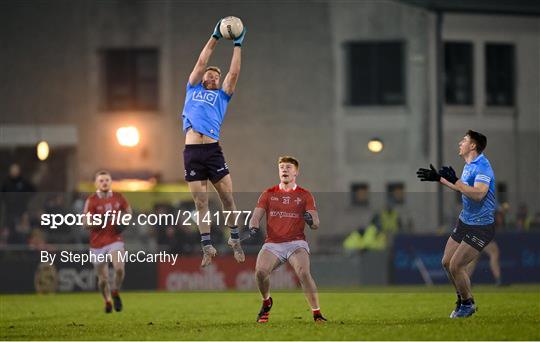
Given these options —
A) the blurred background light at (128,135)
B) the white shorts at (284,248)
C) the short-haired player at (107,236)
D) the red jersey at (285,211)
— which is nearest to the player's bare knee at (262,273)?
the white shorts at (284,248)

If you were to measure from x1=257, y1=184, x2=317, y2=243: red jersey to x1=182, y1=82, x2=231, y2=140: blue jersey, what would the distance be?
1.27 metres

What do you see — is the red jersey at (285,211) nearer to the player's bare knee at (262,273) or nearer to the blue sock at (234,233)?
the player's bare knee at (262,273)

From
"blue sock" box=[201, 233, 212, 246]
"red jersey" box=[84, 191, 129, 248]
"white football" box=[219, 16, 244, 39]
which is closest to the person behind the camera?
"white football" box=[219, 16, 244, 39]

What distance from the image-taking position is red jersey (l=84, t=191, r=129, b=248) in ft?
78.2

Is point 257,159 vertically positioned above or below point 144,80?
below

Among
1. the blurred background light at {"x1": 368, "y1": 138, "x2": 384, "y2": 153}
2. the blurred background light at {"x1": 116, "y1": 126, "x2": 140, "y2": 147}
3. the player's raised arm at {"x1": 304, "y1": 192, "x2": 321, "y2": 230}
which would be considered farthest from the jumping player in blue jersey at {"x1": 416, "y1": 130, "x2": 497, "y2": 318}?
the blurred background light at {"x1": 116, "y1": 126, "x2": 140, "y2": 147}

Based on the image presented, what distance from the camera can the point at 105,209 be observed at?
2398 centimetres

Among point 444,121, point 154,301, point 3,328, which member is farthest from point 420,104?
point 3,328

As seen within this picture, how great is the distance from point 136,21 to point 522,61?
542 inches

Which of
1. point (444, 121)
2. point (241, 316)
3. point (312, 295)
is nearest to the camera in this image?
point (312, 295)

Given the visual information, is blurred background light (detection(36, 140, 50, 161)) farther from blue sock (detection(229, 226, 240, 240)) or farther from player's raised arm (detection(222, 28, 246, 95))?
player's raised arm (detection(222, 28, 246, 95))

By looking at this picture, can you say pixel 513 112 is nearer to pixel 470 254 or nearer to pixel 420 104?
pixel 420 104

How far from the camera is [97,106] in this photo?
155 feet

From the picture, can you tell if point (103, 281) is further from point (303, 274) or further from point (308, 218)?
point (308, 218)
